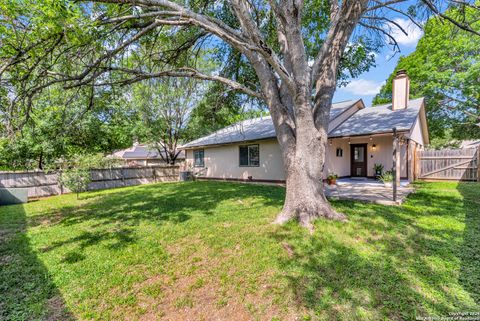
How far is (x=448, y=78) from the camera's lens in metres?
17.1

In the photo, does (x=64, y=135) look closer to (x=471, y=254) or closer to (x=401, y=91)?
(x=471, y=254)

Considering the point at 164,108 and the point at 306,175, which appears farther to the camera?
the point at 164,108

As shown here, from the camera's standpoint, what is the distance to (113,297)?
289 cm

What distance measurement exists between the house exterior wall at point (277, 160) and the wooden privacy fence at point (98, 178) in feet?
13.8

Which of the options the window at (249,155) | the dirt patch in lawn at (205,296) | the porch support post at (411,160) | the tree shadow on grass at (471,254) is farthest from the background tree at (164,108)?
the tree shadow on grass at (471,254)

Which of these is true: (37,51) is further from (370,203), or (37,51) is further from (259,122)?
(259,122)

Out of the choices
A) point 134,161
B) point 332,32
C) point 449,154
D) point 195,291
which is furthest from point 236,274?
point 134,161

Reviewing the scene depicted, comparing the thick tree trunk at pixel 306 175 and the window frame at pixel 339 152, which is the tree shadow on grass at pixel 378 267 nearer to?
the thick tree trunk at pixel 306 175

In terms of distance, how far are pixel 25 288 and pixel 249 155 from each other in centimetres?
1133

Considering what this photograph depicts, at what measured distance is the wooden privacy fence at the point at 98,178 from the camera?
10734 mm

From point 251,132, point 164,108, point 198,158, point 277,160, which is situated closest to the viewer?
point 277,160

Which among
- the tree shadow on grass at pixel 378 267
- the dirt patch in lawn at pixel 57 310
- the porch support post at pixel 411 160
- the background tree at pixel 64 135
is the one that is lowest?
the dirt patch in lawn at pixel 57 310

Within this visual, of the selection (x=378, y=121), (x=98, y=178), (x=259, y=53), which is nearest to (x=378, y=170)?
(x=378, y=121)

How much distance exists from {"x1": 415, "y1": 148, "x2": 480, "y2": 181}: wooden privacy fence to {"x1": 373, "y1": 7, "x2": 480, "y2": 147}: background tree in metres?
5.31
